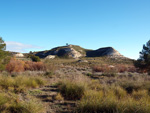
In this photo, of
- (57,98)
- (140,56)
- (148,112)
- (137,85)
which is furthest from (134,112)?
(140,56)

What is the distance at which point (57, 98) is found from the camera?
5.23 m

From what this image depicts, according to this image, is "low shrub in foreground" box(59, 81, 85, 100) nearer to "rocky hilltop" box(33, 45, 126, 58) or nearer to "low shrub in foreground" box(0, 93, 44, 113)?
"low shrub in foreground" box(0, 93, 44, 113)

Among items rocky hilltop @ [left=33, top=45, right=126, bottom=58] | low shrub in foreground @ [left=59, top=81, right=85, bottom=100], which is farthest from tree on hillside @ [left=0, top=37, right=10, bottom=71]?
rocky hilltop @ [left=33, top=45, right=126, bottom=58]

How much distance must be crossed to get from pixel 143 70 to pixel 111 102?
17852mm

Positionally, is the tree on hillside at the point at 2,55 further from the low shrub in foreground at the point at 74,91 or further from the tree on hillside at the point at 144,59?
the tree on hillside at the point at 144,59

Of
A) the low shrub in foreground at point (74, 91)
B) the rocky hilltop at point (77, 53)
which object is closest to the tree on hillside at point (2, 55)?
the low shrub in foreground at point (74, 91)

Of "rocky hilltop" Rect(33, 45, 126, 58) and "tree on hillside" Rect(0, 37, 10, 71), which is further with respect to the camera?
"rocky hilltop" Rect(33, 45, 126, 58)

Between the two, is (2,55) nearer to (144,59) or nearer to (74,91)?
(74,91)

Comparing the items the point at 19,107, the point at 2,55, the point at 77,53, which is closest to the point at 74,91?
the point at 19,107

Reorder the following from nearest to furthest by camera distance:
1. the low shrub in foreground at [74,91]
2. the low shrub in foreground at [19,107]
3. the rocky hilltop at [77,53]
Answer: the low shrub in foreground at [19,107] → the low shrub in foreground at [74,91] → the rocky hilltop at [77,53]

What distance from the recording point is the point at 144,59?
1800cm

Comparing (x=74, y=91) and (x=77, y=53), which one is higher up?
(x=77, y=53)

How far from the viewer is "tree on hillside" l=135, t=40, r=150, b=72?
57.1 feet

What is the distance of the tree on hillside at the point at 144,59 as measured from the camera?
57.1 feet
